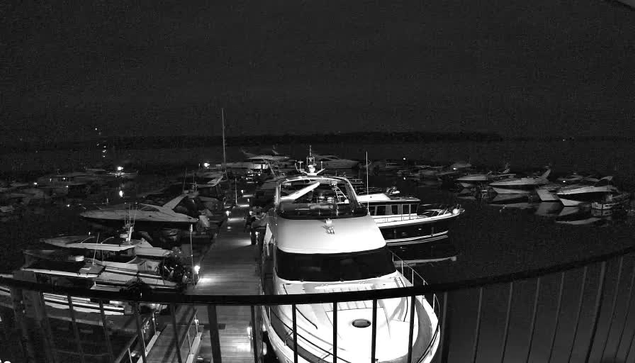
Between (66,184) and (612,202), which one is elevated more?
(612,202)

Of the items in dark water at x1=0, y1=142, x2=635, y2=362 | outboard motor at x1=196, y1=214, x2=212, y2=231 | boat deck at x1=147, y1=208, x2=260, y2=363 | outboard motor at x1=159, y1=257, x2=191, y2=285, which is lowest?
dark water at x1=0, y1=142, x2=635, y2=362

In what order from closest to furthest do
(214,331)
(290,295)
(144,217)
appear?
(290,295) < (214,331) < (144,217)

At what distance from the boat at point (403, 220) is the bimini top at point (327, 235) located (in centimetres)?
942

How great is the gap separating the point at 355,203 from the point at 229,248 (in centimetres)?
538

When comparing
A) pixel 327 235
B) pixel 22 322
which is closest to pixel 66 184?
pixel 327 235

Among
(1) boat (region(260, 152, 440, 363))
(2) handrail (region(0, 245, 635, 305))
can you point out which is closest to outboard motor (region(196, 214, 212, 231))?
(1) boat (region(260, 152, 440, 363))

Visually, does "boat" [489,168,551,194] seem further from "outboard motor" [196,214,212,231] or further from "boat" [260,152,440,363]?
"boat" [260,152,440,363]

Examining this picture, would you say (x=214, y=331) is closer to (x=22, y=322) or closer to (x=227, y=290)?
(x=22, y=322)

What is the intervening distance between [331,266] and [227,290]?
3.94 m

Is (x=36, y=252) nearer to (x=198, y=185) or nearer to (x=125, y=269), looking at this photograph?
(x=125, y=269)

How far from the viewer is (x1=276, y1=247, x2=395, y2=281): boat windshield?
5.65m

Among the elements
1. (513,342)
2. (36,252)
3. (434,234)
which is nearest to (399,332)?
(513,342)

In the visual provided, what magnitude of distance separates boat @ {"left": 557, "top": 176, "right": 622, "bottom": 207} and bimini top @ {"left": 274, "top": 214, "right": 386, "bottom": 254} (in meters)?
30.2

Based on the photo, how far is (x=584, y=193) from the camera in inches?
1147
